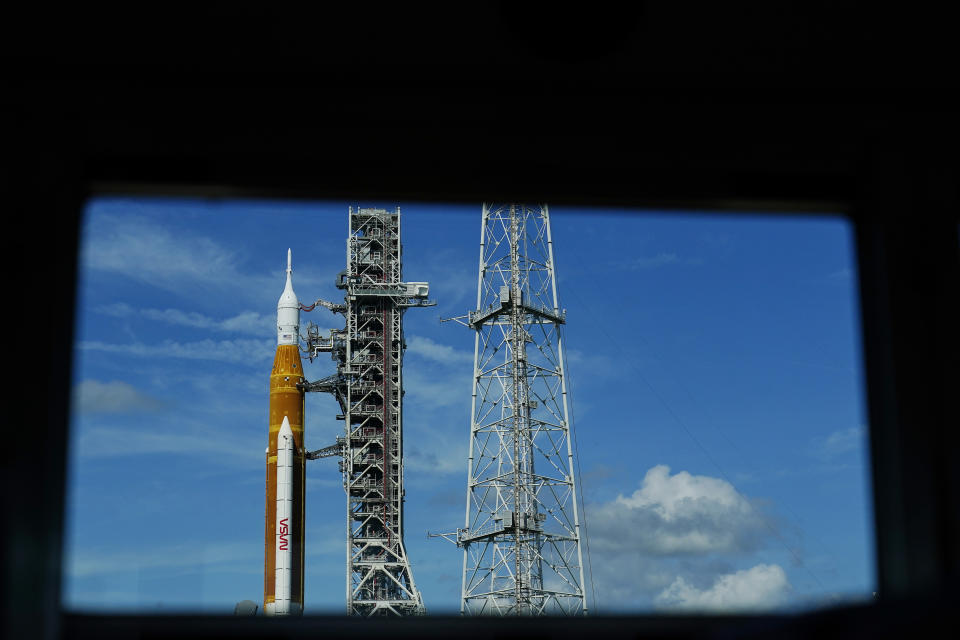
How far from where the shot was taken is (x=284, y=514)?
57.6 feet

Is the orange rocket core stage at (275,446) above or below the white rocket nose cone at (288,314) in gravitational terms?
below

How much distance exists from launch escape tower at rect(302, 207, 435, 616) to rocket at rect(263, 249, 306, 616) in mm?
799

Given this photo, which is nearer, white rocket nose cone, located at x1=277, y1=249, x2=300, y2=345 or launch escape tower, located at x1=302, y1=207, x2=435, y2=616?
white rocket nose cone, located at x1=277, y1=249, x2=300, y2=345

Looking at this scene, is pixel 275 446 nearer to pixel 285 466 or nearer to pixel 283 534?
pixel 285 466

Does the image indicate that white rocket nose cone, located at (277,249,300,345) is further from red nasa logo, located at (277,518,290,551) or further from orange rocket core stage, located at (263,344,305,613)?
red nasa logo, located at (277,518,290,551)

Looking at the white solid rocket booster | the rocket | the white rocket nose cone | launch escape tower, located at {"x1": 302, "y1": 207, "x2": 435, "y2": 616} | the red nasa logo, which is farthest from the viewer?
launch escape tower, located at {"x1": 302, "y1": 207, "x2": 435, "y2": 616}

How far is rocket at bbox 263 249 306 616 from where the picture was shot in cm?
1733

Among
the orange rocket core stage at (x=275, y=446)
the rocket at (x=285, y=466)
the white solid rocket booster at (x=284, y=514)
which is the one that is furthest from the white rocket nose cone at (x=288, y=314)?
the white solid rocket booster at (x=284, y=514)

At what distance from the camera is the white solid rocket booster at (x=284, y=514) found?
56.0 ft

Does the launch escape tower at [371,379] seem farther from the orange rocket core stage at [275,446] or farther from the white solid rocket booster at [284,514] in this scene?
the white solid rocket booster at [284,514]

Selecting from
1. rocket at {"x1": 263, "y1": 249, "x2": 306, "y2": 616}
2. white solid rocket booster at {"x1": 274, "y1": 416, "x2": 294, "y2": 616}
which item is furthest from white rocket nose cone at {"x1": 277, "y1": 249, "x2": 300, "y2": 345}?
white solid rocket booster at {"x1": 274, "y1": 416, "x2": 294, "y2": 616}

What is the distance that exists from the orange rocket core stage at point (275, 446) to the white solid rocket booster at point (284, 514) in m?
0.13

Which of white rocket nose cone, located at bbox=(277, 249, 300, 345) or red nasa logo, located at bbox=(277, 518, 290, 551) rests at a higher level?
white rocket nose cone, located at bbox=(277, 249, 300, 345)

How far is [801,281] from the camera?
8.27 feet
